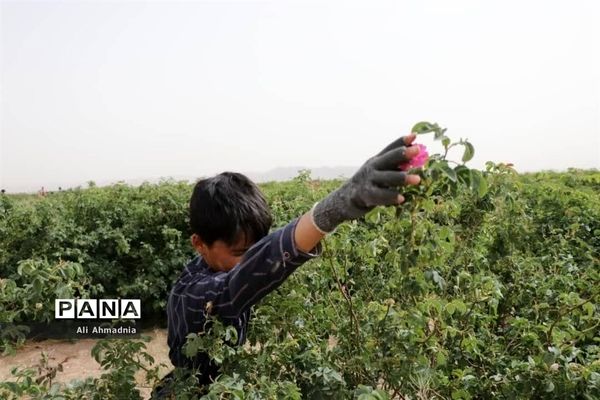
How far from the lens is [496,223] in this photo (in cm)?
210

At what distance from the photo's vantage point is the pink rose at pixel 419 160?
1.05 meters

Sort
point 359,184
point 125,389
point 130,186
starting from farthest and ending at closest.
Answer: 1. point 130,186
2. point 125,389
3. point 359,184

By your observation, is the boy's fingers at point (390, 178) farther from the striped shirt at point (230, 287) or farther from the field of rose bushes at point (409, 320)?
the striped shirt at point (230, 287)

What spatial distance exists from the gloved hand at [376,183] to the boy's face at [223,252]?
57 cm

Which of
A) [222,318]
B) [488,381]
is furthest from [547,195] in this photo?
[222,318]

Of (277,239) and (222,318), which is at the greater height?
(277,239)

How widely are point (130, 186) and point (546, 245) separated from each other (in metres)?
4.73

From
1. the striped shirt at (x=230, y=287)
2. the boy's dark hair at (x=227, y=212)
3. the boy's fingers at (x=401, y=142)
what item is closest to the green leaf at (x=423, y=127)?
the boy's fingers at (x=401, y=142)

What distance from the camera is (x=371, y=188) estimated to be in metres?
1.04

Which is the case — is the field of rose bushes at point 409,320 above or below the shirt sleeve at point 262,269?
below

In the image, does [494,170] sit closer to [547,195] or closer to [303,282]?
[303,282]

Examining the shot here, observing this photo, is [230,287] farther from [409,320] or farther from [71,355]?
[71,355]

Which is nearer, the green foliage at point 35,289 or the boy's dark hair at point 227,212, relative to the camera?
the green foliage at point 35,289

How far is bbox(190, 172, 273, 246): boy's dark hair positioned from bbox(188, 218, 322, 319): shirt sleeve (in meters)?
0.23
